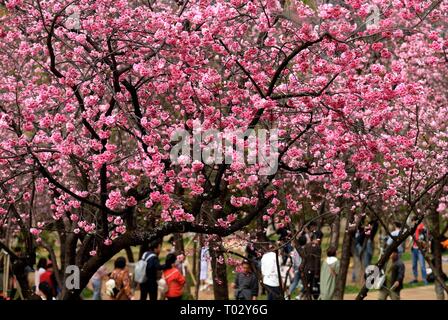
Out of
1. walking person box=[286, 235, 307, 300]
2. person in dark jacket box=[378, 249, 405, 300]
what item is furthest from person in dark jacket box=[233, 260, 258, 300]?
person in dark jacket box=[378, 249, 405, 300]

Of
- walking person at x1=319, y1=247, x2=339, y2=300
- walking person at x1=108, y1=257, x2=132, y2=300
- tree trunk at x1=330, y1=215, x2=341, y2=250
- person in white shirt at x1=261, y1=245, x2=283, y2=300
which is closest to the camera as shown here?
walking person at x1=108, y1=257, x2=132, y2=300

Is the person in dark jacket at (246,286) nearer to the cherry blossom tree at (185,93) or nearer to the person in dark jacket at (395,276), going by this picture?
the person in dark jacket at (395,276)

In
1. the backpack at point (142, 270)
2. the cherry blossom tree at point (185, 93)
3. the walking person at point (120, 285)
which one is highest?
the cherry blossom tree at point (185, 93)

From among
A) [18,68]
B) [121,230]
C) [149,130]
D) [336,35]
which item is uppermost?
[18,68]

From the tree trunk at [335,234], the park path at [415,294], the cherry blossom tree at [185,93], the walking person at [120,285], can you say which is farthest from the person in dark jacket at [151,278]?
the park path at [415,294]

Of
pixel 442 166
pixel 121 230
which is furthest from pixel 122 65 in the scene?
pixel 442 166

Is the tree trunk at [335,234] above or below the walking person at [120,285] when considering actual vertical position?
above

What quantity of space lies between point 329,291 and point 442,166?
4667mm

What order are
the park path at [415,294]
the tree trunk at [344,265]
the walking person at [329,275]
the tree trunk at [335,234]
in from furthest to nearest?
the park path at [415,294], the tree trunk at [335,234], the walking person at [329,275], the tree trunk at [344,265]

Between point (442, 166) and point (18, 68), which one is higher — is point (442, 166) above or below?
below

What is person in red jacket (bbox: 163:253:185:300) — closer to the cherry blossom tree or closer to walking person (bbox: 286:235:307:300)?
walking person (bbox: 286:235:307:300)

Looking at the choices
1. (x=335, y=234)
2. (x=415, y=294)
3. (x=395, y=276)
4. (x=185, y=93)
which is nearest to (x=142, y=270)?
(x=395, y=276)

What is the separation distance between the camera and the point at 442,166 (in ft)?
35.4
